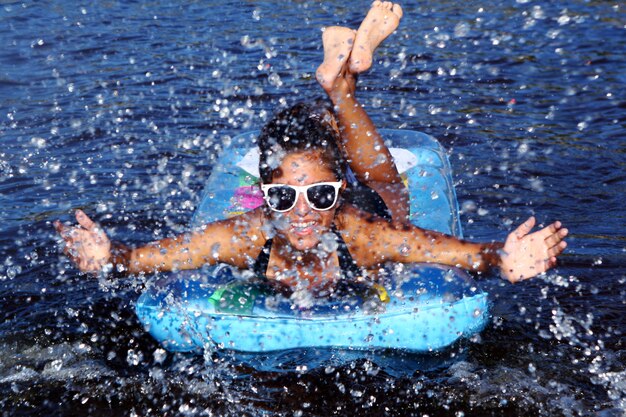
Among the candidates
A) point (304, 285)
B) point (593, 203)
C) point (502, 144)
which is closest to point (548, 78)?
point (502, 144)

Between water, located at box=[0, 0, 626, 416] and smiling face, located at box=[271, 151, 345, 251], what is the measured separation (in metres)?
0.62

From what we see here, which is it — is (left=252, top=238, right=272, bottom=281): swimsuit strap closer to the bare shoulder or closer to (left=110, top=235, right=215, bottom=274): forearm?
(left=110, top=235, right=215, bottom=274): forearm

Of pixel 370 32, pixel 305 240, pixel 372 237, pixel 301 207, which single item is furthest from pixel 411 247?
pixel 370 32

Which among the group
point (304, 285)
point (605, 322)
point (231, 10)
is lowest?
point (231, 10)

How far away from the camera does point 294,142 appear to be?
14.2 ft

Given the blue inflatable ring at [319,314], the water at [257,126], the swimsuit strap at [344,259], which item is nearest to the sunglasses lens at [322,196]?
the swimsuit strap at [344,259]

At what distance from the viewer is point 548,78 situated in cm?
877

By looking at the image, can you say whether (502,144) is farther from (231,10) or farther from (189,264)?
(231,10)

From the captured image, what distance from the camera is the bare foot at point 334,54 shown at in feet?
17.1

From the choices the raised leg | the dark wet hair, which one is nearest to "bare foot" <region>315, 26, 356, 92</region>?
the raised leg

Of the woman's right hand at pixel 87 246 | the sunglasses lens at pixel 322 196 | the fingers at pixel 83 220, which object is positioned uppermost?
the sunglasses lens at pixel 322 196

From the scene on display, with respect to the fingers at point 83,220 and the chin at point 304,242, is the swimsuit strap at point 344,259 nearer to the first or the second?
the chin at point 304,242

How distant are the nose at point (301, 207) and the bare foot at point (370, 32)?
1.32m

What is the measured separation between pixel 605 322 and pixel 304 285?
5.46ft
